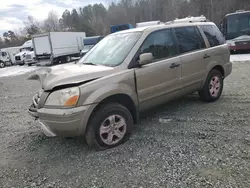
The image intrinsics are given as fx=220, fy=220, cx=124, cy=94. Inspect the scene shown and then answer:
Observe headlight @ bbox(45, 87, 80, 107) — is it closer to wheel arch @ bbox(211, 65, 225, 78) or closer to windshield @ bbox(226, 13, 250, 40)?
wheel arch @ bbox(211, 65, 225, 78)

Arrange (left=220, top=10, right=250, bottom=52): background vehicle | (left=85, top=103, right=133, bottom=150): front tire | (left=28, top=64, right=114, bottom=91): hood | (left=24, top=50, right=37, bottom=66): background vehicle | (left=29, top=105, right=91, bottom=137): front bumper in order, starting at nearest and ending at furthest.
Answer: (left=29, top=105, right=91, bottom=137): front bumper
(left=28, top=64, right=114, bottom=91): hood
(left=85, top=103, right=133, bottom=150): front tire
(left=220, top=10, right=250, bottom=52): background vehicle
(left=24, top=50, right=37, bottom=66): background vehicle

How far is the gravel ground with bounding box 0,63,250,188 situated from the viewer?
2.68 meters

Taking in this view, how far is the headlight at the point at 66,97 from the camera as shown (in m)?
2.98

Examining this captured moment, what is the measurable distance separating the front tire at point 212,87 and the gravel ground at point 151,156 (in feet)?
1.28

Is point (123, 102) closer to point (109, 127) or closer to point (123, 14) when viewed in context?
point (109, 127)

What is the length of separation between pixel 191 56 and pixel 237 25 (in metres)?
12.6

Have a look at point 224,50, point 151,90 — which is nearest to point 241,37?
point 224,50

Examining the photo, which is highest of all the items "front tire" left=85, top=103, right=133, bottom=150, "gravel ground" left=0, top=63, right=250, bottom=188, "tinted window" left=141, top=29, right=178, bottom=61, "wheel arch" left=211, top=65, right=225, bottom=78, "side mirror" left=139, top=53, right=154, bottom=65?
"tinted window" left=141, top=29, right=178, bottom=61

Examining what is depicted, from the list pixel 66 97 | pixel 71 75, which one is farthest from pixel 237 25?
pixel 66 97

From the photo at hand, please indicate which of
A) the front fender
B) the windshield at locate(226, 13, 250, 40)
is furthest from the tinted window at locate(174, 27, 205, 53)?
the windshield at locate(226, 13, 250, 40)

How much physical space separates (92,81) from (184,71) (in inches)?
80.3

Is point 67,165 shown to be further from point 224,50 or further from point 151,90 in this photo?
point 224,50

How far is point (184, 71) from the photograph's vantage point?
14.2 feet

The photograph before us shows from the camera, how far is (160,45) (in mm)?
4031
